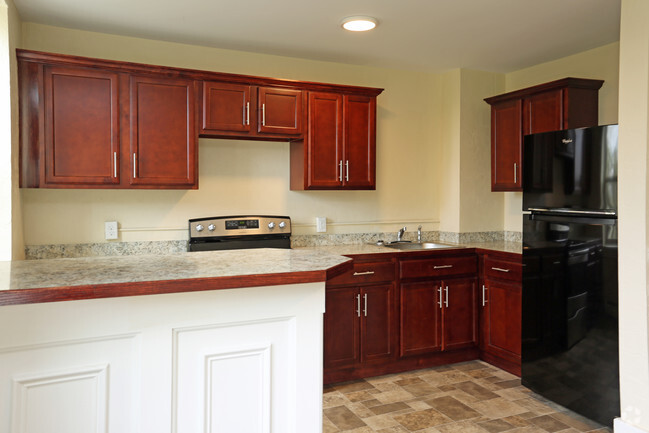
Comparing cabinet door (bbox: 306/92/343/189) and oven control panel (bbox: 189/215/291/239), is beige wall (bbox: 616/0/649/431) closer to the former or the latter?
cabinet door (bbox: 306/92/343/189)

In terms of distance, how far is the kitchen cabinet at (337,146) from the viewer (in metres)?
3.71

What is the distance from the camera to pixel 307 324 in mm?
1928

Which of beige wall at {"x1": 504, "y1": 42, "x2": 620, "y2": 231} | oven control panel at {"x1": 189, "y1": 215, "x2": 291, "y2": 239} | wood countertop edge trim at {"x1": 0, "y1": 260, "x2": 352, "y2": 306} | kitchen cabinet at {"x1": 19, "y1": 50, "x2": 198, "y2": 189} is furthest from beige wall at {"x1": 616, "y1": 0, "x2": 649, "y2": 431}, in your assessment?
kitchen cabinet at {"x1": 19, "y1": 50, "x2": 198, "y2": 189}

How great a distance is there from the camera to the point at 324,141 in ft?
12.3

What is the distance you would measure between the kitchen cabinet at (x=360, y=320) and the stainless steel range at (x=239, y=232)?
60 centimetres

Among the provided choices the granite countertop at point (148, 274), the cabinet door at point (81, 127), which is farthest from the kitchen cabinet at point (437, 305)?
the cabinet door at point (81, 127)

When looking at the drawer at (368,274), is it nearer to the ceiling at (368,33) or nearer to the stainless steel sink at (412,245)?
the stainless steel sink at (412,245)

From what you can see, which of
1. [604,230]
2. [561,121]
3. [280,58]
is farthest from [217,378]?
[561,121]

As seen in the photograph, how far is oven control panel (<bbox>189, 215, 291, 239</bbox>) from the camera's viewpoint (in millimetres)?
3602

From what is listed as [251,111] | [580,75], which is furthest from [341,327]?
[580,75]

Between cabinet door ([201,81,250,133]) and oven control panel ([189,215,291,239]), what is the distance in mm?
674

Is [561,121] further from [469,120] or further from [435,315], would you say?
[435,315]

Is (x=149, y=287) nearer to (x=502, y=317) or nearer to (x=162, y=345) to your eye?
(x=162, y=345)

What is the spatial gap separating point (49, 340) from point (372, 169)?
9.09 ft
